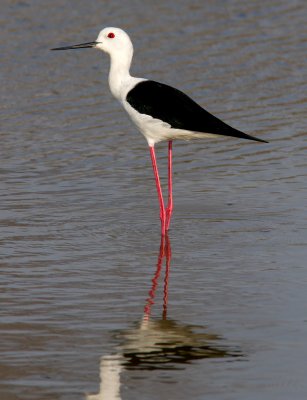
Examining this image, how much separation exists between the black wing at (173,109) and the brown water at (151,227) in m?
0.66

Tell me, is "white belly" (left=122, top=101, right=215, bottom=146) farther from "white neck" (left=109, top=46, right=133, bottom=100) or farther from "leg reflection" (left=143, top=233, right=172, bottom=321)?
"leg reflection" (left=143, top=233, right=172, bottom=321)

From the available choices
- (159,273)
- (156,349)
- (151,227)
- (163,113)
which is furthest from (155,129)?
(156,349)

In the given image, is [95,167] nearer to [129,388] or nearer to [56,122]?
[56,122]

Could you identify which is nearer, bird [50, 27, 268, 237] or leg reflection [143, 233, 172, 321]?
leg reflection [143, 233, 172, 321]

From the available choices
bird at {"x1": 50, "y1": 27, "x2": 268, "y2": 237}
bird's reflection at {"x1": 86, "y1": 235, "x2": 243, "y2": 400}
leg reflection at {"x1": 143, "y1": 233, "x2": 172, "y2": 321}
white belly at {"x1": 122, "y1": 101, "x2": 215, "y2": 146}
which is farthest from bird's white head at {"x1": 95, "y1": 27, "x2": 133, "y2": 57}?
bird's reflection at {"x1": 86, "y1": 235, "x2": 243, "y2": 400}

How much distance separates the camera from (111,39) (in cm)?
925

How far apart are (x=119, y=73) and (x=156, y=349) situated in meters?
3.63

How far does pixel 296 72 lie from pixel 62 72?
8.46 feet

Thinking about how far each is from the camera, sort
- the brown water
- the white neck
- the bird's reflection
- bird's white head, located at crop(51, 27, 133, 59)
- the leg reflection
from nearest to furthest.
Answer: the bird's reflection
the brown water
the leg reflection
the white neck
bird's white head, located at crop(51, 27, 133, 59)

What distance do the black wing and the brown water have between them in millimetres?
656

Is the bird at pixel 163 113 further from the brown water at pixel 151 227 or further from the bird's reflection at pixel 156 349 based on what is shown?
the bird's reflection at pixel 156 349

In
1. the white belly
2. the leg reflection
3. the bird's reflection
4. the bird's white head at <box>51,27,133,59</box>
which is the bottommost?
the bird's reflection

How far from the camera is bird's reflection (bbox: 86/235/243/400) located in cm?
545

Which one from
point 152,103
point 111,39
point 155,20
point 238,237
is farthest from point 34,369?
point 155,20
